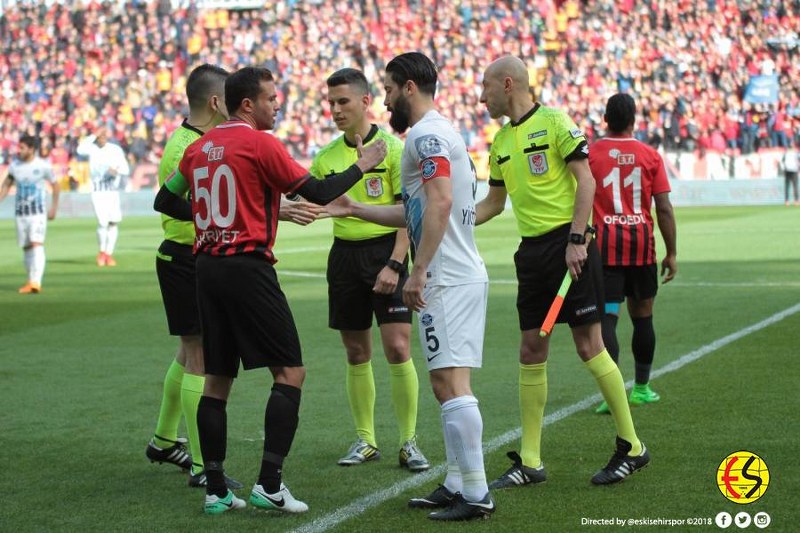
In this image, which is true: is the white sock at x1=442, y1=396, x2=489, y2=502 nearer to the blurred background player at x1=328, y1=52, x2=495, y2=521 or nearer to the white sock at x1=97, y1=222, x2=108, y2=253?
the blurred background player at x1=328, y1=52, x2=495, y2=521

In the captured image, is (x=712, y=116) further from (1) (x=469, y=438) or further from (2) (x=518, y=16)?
(1) (x=469, y=438)

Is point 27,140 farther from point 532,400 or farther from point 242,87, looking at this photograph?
point 532,400

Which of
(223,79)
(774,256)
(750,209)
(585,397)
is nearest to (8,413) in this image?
(223,79)

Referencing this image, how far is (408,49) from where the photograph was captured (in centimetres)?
4428

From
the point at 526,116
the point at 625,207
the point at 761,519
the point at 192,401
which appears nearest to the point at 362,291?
the point at 192,401

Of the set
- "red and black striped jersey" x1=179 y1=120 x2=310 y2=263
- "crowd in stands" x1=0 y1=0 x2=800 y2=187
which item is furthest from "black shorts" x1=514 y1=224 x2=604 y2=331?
"crowd in stands" x1=0 y1=0 x2=800 y2=187

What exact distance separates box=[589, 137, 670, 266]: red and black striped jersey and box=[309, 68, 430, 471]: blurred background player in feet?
5.94

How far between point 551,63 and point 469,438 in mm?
38512

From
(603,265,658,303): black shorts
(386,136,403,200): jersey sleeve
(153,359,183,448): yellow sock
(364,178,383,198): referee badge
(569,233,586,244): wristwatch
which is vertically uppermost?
(386,136,403,200): jersey sleeve

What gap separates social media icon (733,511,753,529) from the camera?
17.9 ft

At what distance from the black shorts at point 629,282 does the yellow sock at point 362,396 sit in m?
2.02

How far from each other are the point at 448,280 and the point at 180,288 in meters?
1.84

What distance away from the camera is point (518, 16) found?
1772 inches

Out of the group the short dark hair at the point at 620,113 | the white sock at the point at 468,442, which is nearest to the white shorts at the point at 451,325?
the white sock at the point at 468,442
